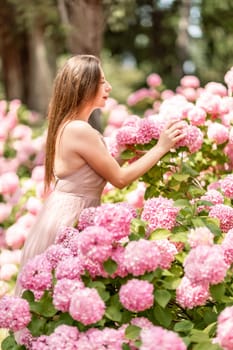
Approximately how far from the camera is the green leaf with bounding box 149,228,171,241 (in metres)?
2.40

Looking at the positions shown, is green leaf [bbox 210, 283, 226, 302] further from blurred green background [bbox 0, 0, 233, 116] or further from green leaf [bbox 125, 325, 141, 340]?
blurred green background [bbox 0, 0, 233, 116]

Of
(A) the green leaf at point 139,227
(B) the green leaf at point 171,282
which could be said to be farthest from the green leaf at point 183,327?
(A) the green leaf at point 139,227

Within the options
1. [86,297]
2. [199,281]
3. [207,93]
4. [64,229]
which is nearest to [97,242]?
[86,297]

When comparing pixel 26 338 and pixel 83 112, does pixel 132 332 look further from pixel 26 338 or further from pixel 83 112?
pixel 83 112

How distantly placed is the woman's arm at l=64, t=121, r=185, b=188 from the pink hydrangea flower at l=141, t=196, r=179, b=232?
0.59 m

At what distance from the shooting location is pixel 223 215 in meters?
2.66

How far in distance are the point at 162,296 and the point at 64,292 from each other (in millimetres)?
293

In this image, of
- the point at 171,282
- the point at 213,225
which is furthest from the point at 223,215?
the point at 171,282

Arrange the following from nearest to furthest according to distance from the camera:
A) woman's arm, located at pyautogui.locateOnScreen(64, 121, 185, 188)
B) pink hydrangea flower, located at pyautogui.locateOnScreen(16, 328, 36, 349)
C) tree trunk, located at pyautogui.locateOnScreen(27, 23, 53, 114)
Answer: pink hydrangea flower, located at pyautogui.locateOnScreen(16, 328, 36, 349), woman's arm, located at pyautogui.locateOnScreen(64, 121, 185, 188), tree trunk, located at pyautogui.locateOnScreen(27, 23, 53, 114)

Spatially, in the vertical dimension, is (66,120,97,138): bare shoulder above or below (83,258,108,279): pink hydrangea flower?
above

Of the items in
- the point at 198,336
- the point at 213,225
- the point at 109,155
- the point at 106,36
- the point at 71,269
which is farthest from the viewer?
the point at 106,36

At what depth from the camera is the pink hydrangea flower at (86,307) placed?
2.12m

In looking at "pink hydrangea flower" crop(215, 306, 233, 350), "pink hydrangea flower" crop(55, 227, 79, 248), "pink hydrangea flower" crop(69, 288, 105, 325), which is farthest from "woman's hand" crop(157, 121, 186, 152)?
"pink hydrangea flower" crop(215, 306, 233, 350)

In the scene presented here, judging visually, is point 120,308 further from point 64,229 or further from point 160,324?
point 64,229
